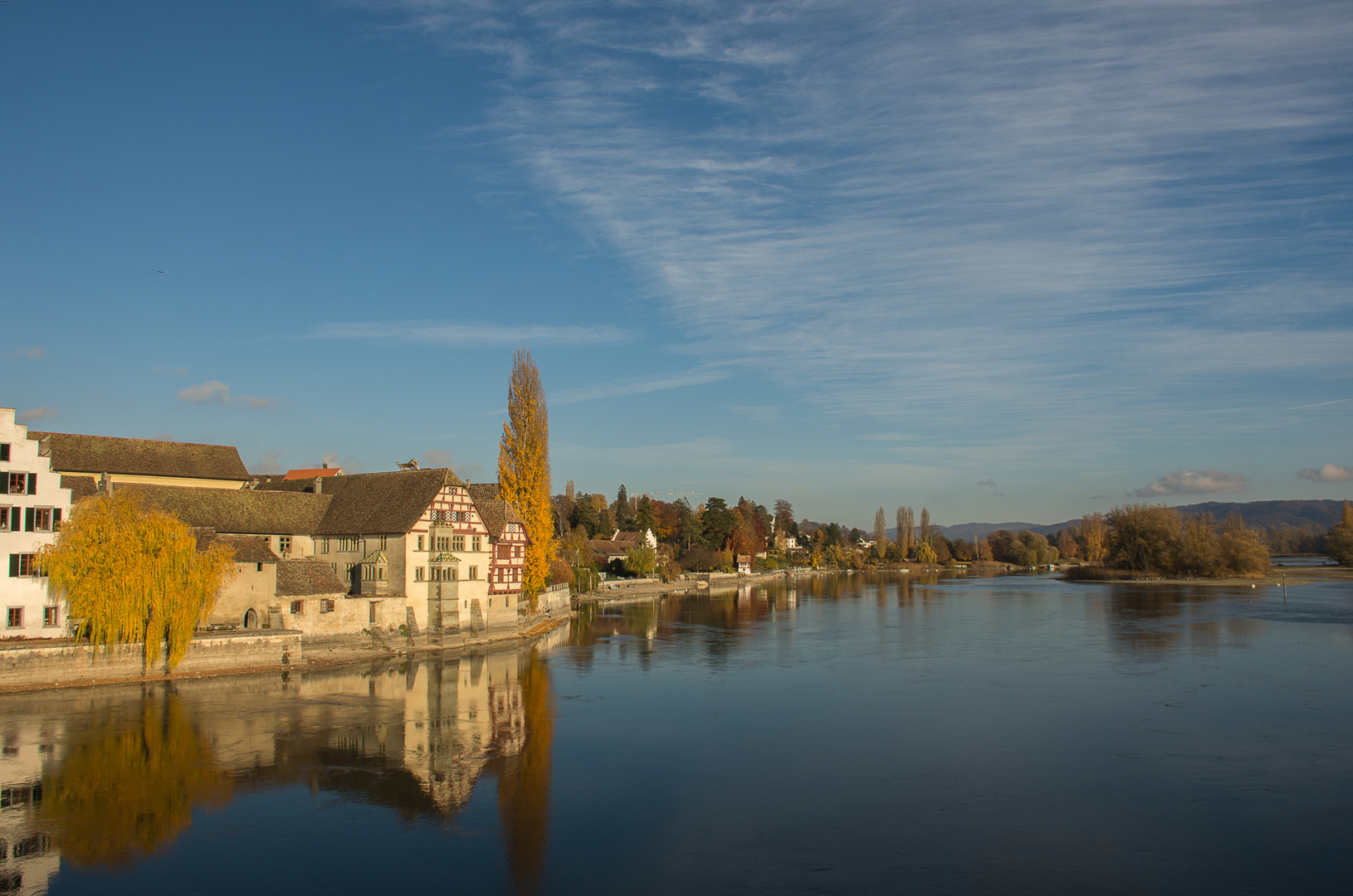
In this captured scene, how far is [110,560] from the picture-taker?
30.3 m

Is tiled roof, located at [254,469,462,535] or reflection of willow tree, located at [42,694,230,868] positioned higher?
tiled roof, located at [254,469,462,535]

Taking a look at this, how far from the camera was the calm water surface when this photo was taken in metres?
15.2

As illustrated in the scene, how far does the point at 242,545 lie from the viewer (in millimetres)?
38125

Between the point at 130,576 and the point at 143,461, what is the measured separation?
49.7 feet

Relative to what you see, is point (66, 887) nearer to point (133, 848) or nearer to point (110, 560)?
point (133, 848)

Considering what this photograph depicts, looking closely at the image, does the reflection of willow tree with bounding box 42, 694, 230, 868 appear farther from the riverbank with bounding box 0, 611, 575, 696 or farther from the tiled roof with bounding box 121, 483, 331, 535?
the tiled roof with bounding box 121, 483, 331, 535

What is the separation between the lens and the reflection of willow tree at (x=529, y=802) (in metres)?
15.4

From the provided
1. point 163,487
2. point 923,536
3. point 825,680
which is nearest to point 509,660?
point 825,680

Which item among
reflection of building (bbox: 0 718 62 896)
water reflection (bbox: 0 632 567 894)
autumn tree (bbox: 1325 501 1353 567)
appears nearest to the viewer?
reflection of building (bbox: 0 718 62 896)

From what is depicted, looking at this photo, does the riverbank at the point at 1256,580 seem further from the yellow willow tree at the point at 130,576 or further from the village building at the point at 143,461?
the yellow willow tree at the point at 130,576

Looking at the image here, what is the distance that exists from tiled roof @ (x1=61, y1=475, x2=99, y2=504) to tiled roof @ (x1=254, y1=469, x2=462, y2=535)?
24.7ft

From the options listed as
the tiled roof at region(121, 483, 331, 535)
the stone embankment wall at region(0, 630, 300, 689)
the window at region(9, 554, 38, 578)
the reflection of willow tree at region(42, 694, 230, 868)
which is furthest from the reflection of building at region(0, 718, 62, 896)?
the tiled roof at region(121, 483, 331, 535)

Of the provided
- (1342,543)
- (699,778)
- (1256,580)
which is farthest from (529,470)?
(1342,543)

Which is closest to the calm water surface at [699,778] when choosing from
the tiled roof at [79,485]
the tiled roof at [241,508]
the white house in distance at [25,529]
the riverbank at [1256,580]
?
the white house in distance at [25,529]
